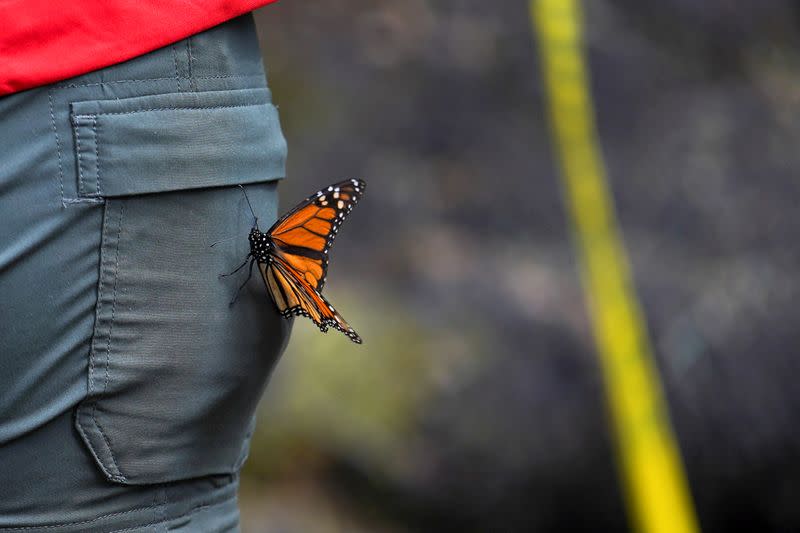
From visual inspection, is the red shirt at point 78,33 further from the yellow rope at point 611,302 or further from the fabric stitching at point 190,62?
the yellow rope at point 611,302

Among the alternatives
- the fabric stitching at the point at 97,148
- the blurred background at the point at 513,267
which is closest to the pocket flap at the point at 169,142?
the fabric stitching at the point at 97,148

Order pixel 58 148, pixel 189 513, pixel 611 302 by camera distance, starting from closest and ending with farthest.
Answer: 1. pixel 58 148
2. pixel 189 513
3. pixel 611 302

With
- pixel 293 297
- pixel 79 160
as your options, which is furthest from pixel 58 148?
pixel 293 297

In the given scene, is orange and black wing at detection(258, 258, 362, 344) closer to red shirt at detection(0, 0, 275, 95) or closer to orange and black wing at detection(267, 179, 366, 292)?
orange and black wing at detection(267, 179, 366, 292)

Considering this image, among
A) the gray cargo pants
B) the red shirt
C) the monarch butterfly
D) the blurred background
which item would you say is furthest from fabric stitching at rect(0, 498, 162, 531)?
the blurred background

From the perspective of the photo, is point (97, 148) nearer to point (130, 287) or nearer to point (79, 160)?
point (79, 160)

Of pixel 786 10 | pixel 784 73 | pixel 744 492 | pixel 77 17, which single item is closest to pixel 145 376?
pixel 77 17
